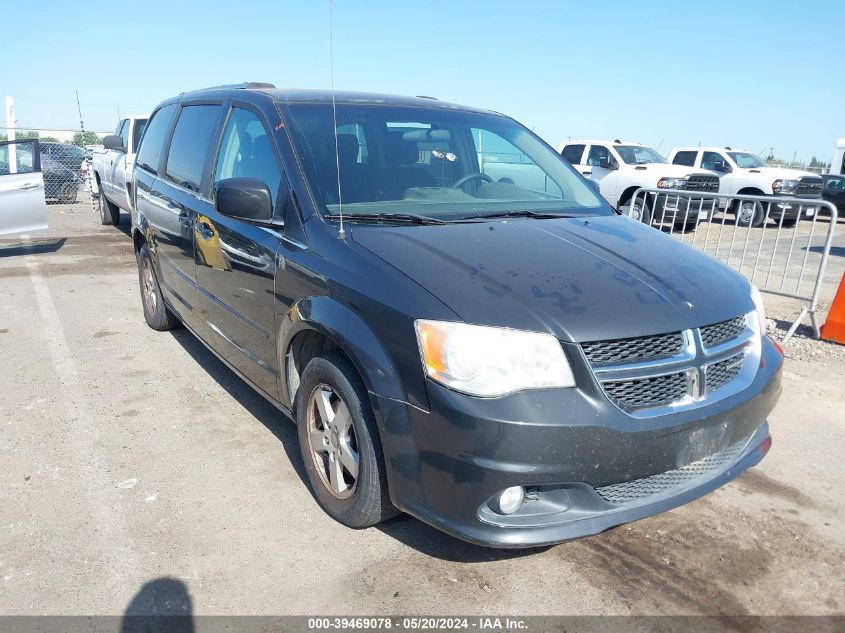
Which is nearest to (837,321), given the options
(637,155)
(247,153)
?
(247,153)

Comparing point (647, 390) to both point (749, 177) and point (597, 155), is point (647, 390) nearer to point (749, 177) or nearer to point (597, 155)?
point (597, 155)

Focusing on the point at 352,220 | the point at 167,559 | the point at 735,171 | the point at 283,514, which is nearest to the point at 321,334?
→ the point at 352,220

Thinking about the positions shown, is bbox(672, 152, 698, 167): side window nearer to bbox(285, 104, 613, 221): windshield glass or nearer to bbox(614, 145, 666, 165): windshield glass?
bbox(614, 145, 666, 165): windshield glass

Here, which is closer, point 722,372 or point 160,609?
point 160,609

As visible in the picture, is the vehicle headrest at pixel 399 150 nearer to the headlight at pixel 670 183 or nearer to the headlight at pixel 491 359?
the headlight at pixel 491 359

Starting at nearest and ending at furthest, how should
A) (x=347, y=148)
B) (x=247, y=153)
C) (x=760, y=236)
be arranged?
(x=347, y=148) → (x=247, y=153) → (x=760, y=236)

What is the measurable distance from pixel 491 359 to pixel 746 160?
57.4 feet

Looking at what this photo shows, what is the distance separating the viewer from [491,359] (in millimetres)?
2252

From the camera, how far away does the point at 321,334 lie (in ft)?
9.35

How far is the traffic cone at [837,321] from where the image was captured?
5.77m

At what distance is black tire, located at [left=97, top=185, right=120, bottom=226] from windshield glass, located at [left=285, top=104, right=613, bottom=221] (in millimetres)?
10337

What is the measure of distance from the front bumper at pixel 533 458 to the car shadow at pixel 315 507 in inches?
19.1

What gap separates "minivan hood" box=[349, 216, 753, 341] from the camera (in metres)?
2.35

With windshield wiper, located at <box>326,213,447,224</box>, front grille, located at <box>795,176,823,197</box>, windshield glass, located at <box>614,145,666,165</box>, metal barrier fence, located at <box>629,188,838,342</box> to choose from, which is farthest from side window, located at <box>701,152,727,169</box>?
windshield wiper, located at <box>326,213,447,224</box>
